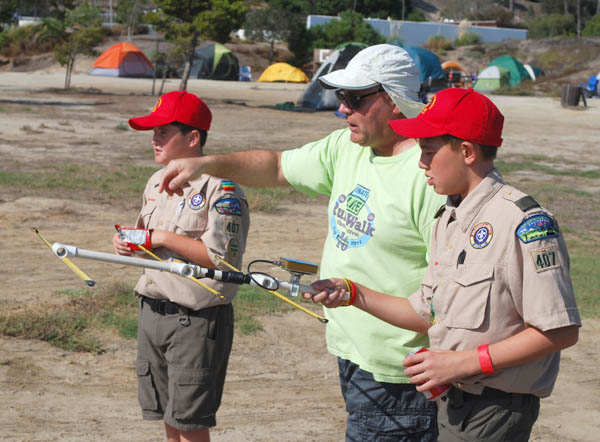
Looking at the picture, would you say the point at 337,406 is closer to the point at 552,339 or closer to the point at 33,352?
the point at 33,352

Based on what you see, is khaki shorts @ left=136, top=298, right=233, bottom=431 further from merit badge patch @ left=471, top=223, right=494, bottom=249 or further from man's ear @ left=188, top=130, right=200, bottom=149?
merit badge patch @ left=471, top=223, right=494, bottom=249

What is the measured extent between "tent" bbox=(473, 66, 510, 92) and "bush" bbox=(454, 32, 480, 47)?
2505 cm

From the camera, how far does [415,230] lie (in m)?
Result: 3.01

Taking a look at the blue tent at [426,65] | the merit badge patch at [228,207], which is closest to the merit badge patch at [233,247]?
the merit badge patch at [228,207]

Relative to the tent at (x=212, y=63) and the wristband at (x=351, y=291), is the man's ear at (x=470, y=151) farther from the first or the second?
the tent at (x=212, y=63)

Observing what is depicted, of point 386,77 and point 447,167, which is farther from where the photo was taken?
point 386,77

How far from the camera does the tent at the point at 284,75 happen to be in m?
50.5

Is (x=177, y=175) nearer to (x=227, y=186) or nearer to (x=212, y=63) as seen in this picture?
(x=227, y=186)


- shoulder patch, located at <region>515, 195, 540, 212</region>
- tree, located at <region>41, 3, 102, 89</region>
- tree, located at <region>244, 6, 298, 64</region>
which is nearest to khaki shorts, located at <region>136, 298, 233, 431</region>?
shoulder patch, located at <region>515, 195, 540, 212</region>

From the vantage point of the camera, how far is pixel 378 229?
303 centimetres

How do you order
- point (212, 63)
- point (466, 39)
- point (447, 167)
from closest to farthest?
point (447, 167), point (212, 63), point (466, 39)

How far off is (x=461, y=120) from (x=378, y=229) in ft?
2.07

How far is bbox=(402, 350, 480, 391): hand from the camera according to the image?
2.44m

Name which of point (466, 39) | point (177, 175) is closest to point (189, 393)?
point (177, 175)
